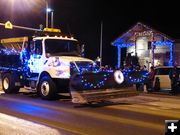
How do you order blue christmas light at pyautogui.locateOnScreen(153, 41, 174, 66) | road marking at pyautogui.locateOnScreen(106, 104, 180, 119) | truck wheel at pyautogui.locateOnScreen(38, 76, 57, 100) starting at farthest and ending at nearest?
blue christmas light at pyautogui.locateOnScreen(153, 41, 174, 66) < truck wheel at pyautogui.locateOnScreen(38, 76, 57, 100) < road marking at pyautogui.locateOnScreen(106, 104, 180, 119)

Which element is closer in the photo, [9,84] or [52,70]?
[52,70]

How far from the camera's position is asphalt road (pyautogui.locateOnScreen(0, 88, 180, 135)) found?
965 cm

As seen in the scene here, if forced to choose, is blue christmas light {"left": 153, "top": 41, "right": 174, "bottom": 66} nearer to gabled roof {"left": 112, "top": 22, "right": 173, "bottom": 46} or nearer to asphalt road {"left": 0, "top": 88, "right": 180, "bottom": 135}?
gabled roof {"left": 112, "top": 22, "right": 173, "bottom": 46}

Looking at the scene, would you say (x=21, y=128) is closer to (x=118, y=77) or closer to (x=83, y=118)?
(x=83, y=118)

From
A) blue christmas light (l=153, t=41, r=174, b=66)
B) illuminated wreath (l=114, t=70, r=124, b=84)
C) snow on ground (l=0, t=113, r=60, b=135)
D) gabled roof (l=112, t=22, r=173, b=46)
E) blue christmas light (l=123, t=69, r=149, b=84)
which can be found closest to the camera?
snow on ground (l=0, t=113, r=60, b=135)

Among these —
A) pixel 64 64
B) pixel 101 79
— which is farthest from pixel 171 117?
pixel 64 64

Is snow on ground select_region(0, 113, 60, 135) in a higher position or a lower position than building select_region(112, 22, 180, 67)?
lower

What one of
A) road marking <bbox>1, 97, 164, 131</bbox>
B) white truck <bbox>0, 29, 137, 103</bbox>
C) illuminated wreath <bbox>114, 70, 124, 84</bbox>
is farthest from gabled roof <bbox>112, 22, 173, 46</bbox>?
road marking <bbox>1, 97, 164, 131</bbox>

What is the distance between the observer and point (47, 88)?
1672 cm

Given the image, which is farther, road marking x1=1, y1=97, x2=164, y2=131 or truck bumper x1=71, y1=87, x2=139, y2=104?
truck bumper x1=71, y1=87, x2=139, y2=104

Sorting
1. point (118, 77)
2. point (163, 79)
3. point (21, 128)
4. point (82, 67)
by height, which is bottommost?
point (21, 128)

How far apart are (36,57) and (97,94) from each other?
15.3 feet

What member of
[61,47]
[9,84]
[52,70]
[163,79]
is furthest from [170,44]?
[52,70]

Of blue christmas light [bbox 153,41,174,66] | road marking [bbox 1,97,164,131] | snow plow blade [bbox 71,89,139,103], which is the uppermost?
blue christmas light [bbox 153,41,174,66]
